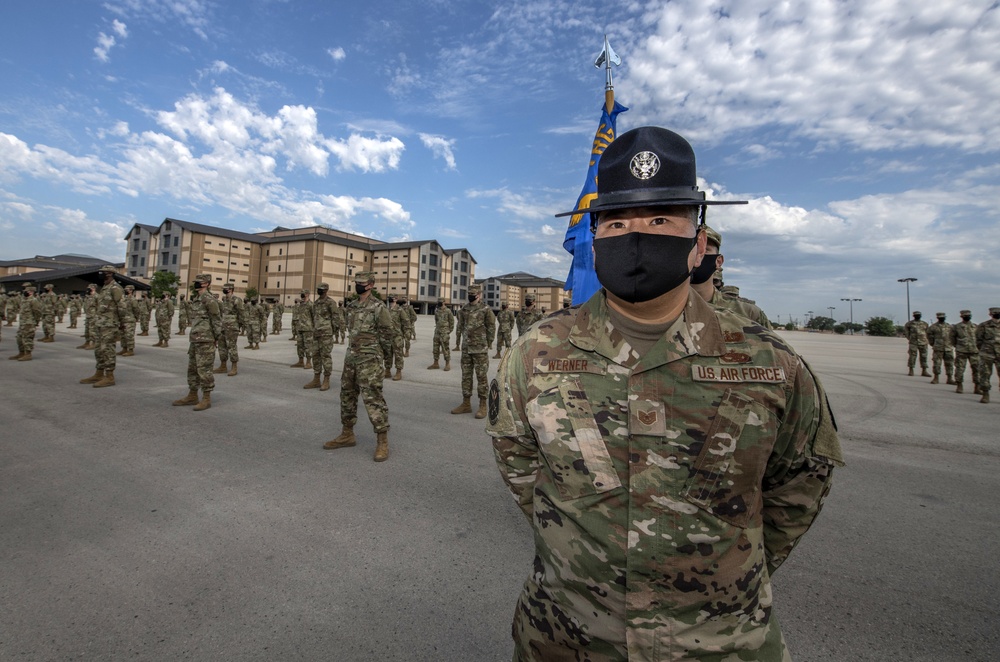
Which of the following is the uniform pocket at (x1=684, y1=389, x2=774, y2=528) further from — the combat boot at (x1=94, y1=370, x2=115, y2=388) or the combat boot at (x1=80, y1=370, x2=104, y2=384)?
the combat boot at (x1=80, y1=370, x2=104, y2=384)

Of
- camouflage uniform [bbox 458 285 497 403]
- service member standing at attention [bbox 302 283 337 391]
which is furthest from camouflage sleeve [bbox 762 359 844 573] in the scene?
service member standing at attention [bbox 302 283 337 391]

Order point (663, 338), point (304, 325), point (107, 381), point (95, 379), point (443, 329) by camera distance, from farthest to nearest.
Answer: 1. point (443, 329)
2. point (304, 325)
3. point (95, 379)
4. point (107, 381)
5. point (663, 338)

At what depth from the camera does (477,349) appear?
8.34m

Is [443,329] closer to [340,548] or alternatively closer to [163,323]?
[340,548]

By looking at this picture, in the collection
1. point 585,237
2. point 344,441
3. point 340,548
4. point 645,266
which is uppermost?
point 585,237

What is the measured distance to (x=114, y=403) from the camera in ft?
24.8

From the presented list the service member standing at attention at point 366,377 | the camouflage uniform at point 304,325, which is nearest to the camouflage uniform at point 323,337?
the camouflage uniform at point 304,325

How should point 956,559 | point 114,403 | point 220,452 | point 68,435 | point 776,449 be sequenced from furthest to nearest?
point 114,403 → point 68,435 → point 220,452 → point 956,559 → point 776,449

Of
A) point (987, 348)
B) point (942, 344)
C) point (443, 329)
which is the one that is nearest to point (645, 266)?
point (443, 329)

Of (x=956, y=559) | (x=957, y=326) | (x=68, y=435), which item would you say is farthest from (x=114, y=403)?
(x=957, y=326)

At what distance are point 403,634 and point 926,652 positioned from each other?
8.71 ft

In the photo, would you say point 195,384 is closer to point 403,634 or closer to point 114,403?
point 114,403

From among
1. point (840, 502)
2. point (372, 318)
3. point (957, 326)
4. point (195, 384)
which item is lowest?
point (840, 502)

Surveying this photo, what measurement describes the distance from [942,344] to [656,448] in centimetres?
1619
